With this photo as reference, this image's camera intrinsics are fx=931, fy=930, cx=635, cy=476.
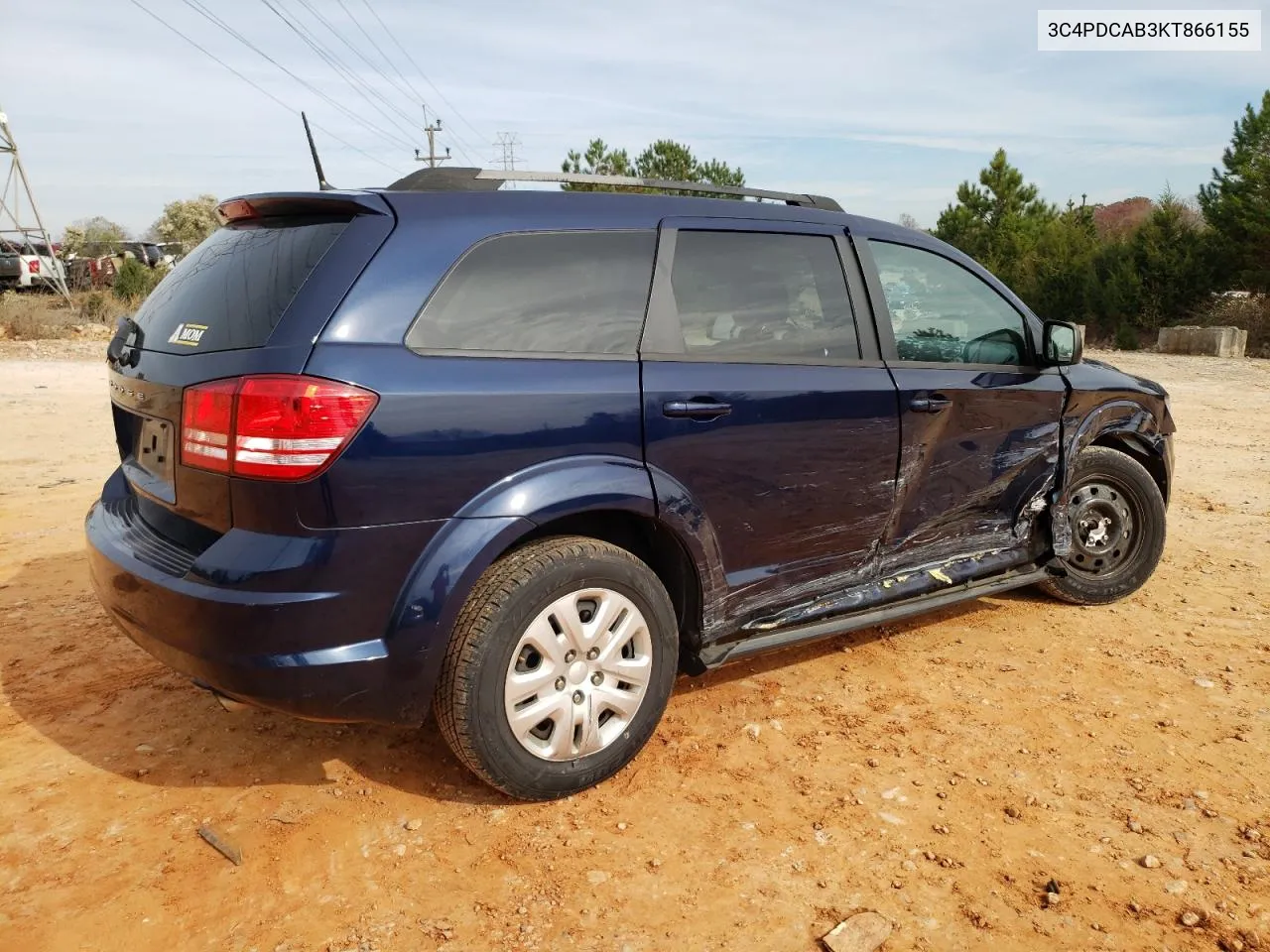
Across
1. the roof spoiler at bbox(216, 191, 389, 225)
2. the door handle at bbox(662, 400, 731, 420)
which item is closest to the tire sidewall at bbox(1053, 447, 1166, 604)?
the door handle at bbox(662, 400, 731, 420)

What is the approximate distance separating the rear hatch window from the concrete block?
2079 cm

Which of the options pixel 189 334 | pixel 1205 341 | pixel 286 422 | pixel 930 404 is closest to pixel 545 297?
pixel 286 422

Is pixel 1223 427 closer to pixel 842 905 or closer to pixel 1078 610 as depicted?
pixel 1078 610

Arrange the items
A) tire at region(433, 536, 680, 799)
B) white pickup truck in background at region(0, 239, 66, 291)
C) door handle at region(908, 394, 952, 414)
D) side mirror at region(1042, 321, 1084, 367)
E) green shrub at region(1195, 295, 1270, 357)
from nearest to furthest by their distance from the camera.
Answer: tire at region(433, 536, 680, 799) < door handle at region(908, 394, 952, 414) < side mirror at region(1042, 321, 1084, 367) < green shrub at region(1195, 295, 1270, 357) < white pickup truck in background at region(0, 239, 66, 291)

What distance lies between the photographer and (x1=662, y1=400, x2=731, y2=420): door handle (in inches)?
117

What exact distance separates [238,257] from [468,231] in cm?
74

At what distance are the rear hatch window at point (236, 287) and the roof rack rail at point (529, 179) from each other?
342 mm

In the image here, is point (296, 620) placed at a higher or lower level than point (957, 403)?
lower

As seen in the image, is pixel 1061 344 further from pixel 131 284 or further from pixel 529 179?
pixel 131 284

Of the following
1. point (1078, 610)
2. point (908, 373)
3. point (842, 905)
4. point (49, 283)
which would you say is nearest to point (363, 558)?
point (842, 905)

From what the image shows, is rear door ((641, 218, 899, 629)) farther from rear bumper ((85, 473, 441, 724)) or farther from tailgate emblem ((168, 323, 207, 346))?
tailgate emblem ((168, 323, 207, 346))

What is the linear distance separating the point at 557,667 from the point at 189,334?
1.48 metres

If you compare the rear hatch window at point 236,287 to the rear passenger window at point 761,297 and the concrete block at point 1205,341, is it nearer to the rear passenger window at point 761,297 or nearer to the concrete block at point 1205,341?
the rear passenger window at point 761,297

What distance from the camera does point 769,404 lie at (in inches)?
126
